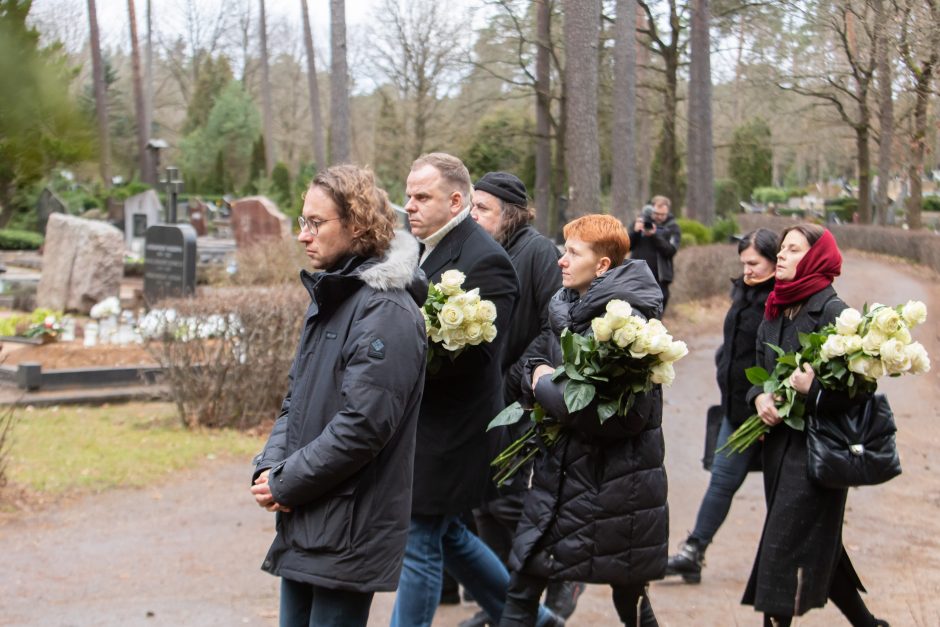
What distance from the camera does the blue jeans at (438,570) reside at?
407 centimetres

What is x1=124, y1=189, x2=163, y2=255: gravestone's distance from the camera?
85.2 feet

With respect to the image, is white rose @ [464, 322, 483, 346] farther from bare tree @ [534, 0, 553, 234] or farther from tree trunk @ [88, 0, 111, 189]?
tree trunk @ [88, 0, 111, 189]

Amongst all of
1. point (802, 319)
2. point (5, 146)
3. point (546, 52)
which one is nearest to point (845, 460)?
point (802, 319)

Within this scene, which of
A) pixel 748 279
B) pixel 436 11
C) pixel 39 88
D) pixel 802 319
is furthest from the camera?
pixel 436 11

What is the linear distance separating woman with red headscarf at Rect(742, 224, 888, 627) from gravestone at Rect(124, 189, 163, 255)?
21.6 m

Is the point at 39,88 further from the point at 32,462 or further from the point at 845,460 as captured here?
the point at 845,460

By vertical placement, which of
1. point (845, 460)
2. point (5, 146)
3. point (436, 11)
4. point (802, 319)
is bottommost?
point (845, 460)

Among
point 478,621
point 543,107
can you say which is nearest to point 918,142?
point 478,621

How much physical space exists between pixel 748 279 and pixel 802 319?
0.85m

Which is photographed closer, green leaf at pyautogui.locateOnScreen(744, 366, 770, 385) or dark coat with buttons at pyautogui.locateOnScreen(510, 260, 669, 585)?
dark coat with buttons at pyautogui.locateOnScreen(510, 260, 669, 585)

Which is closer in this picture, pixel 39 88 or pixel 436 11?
pixel 39 88

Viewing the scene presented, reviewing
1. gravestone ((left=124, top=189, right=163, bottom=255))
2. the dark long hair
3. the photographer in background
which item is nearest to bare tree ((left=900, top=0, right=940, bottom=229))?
the dark long hair

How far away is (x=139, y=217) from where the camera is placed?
26172mm

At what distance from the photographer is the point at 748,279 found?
546cm
